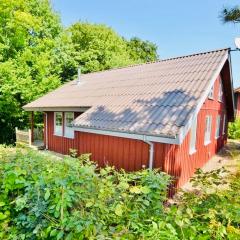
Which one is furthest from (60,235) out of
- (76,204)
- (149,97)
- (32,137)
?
(32,137)

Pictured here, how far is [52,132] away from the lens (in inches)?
578

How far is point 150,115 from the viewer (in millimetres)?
7973

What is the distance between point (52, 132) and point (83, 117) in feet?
18.4

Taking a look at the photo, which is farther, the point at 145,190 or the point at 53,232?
the point at 145,190

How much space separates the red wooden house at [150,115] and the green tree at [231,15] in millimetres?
1622

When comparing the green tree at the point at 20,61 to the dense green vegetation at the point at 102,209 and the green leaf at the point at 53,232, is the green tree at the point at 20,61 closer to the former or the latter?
the dense green vegetation at the point at 102,209

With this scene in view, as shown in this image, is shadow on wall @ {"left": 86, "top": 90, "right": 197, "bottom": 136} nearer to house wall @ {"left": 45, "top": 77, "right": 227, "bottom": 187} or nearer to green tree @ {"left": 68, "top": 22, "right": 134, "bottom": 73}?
house wall @ {"left": 45, "top": 77, "right": 227, "bottom": 187}

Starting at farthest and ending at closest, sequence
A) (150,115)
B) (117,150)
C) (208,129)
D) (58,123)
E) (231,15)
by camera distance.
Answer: (58,123), (208,129), (231,15), (117,150), (150,115)

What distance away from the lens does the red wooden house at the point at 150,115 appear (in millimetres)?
7305

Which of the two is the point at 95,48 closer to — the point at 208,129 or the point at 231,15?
the point at 208,129

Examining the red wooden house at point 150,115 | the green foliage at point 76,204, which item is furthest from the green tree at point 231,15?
the green foliage at point 76,204

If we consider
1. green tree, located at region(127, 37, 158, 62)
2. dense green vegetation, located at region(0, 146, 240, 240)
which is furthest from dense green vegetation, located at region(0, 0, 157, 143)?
green tree, located at region(127, 37, 158, 62)

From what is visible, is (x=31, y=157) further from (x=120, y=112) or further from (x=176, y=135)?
(x=120, y=112)

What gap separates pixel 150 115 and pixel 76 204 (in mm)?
5488
